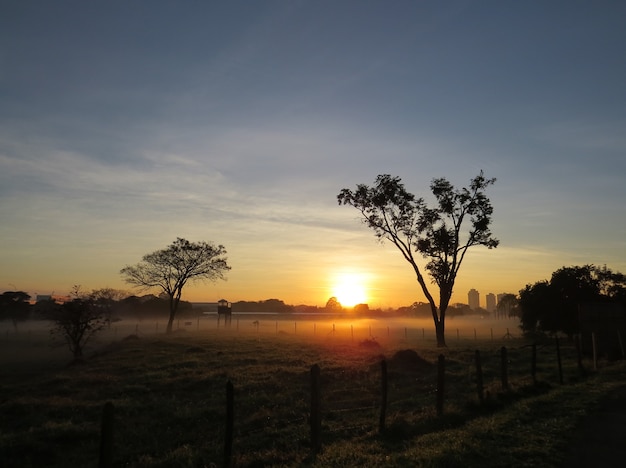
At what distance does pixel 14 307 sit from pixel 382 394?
117 meters

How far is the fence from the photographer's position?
12812mm

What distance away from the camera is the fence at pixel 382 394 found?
12812 mm

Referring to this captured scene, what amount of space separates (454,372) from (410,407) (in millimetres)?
11915

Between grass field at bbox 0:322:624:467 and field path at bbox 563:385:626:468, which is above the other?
field path at bbox 563:385:626:468

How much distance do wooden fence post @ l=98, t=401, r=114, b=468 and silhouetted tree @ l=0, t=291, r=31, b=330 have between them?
115 m

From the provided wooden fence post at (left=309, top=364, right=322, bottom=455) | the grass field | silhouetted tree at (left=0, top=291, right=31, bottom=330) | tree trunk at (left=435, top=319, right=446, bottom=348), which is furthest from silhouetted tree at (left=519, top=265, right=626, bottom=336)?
silhouetted tree at (left=0, top=291, right=31, bottom=330)

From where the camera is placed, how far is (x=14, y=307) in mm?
106188

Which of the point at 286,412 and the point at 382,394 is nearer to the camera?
the point at 382,394

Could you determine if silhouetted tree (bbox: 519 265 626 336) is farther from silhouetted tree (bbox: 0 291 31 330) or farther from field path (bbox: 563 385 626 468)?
silhouetted tree (bbox: 0 291 31 330)

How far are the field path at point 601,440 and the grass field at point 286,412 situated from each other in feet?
1.19

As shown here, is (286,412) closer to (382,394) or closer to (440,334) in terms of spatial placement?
(382,394)

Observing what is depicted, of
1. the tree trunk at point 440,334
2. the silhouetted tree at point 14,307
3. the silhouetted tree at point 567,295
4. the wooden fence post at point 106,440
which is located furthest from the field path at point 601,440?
the silhouetted tree at point 14,307

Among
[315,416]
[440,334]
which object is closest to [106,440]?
[315,416]

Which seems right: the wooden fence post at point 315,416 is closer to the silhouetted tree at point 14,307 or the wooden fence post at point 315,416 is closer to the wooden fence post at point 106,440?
the wooden fence post at point 106,440
